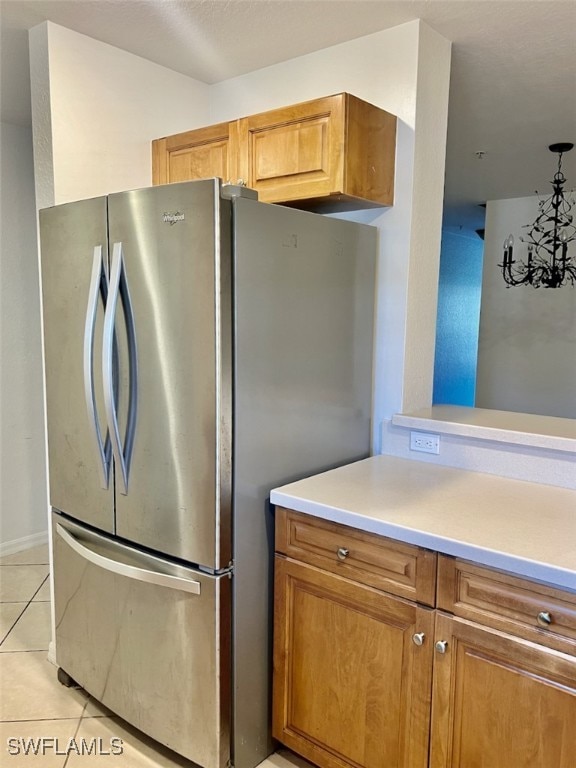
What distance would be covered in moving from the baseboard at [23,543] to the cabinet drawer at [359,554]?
2.39m

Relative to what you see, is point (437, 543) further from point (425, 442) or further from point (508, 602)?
point (425, 442)

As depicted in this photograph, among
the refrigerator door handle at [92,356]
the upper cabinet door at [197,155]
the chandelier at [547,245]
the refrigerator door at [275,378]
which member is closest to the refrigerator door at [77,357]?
the refrigerator door handle at [92,356]

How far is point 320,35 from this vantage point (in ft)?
7.27

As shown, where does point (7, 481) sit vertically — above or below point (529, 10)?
below

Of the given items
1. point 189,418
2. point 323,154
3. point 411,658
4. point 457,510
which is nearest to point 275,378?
point 189,418

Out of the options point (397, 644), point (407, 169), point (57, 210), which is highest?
point (407, 169)

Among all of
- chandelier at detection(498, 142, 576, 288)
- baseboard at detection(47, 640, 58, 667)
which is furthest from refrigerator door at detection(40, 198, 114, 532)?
chandelier at detection(498, 142, 576, 288)

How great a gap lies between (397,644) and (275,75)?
2211 mm

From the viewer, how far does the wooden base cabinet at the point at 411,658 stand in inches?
53.2

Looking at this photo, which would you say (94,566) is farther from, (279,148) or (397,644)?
(279,148)

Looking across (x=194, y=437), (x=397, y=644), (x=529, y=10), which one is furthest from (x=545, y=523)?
(x=529, y=10)

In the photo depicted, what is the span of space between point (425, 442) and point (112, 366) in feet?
3.73

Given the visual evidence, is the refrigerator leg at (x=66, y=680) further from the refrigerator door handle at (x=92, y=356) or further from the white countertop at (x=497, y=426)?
the white countertop at (x=497, y=426)

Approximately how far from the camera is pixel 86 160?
7.57 ft
